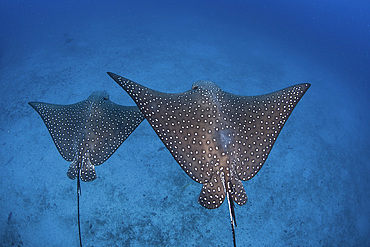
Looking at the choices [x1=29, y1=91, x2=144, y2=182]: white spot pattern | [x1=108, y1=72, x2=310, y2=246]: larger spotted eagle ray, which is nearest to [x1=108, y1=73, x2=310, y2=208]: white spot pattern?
[x1=108, y1=72, x2=310, y2=246]: larger spotted eagle ray

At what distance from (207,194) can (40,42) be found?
10105 millimetres

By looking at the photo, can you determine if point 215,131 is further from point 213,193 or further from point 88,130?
point 88,130

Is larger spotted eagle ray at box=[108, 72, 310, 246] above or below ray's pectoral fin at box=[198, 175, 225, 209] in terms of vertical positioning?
above

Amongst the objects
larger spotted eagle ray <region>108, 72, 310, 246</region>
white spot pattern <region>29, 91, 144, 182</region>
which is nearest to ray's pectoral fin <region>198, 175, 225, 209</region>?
larger spotted eagle ray <region>108, 72, 310, 246</region>

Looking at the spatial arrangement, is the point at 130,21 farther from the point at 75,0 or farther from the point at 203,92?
the point at 203,92

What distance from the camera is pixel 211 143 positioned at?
260 centimetres

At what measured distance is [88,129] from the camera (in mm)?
3209

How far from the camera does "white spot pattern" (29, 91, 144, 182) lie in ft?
10.2

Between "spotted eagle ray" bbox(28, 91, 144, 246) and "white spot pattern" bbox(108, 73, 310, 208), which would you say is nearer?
"white spot pattern" bbox(108, 73, 310, 208)

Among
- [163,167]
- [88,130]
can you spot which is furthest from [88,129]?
[163,167]

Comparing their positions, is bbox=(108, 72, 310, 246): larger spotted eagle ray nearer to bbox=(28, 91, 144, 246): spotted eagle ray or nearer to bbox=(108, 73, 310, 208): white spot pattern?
bbox=(108, 73, 310, 208): white spot pattern

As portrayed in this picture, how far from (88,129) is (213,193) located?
2169 mm

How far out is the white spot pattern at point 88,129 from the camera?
10.2ft

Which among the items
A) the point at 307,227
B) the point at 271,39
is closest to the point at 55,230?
the point at 307,227
